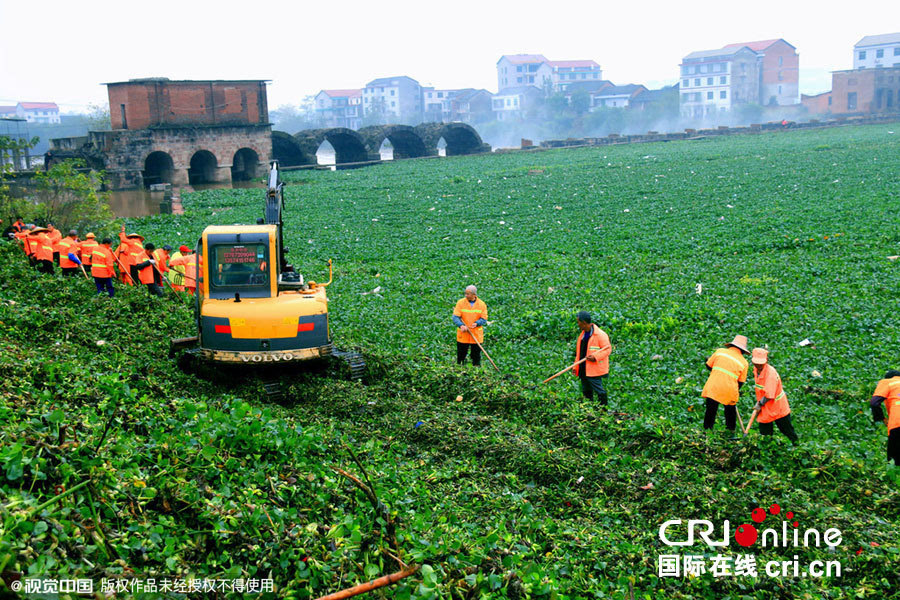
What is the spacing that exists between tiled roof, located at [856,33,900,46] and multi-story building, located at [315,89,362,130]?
89019 millimetres

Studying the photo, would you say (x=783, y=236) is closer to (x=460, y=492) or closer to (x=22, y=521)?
(x=460, y=492)

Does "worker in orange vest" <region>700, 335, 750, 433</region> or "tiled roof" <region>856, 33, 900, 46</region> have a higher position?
"tiled roof" <region>856, 33, 900, 46</region>

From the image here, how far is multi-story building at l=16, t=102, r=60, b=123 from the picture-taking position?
166 meters

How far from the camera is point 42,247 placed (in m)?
17.0

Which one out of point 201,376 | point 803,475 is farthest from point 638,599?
point 201,376

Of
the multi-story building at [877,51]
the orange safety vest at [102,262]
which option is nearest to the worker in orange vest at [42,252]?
the orange safety vest at [102,262]

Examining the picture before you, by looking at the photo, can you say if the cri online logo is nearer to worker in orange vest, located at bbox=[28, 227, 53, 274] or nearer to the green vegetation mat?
the green vegetation mat

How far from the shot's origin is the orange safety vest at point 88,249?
1525 centimetres

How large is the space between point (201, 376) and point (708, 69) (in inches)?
4913

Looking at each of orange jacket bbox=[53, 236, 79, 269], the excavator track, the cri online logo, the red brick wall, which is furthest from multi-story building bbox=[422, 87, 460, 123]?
the cri online logo

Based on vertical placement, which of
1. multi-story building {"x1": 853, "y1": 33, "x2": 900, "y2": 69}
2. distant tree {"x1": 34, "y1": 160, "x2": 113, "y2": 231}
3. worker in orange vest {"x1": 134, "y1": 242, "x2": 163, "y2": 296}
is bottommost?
worker in orange vest {"x1": 134, "y1": 242, "x2": 163, "y2": 296}

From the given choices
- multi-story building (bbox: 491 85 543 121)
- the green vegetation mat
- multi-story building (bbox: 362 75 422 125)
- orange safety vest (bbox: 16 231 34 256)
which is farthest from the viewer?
multi-story building (bbox: 362 75 422 125)

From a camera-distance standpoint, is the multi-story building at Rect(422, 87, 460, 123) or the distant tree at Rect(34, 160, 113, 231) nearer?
the distant tree at Rect(34, 160, 113, 231)

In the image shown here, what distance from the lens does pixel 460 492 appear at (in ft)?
24.3
